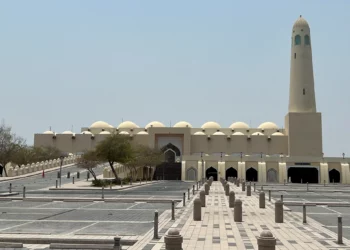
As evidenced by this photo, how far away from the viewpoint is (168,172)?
6091cm

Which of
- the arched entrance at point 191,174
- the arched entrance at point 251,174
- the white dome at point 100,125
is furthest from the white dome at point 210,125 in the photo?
the arched entrance at point 191,174

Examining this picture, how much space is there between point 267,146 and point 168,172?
16929mm

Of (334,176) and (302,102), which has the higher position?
(302,102)

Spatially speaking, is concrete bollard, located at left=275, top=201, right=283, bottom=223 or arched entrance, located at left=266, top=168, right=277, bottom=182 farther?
arched entrance, located at left=266, top=168, right=277, bottom=182

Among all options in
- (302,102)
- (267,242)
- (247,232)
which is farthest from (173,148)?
(267,242)

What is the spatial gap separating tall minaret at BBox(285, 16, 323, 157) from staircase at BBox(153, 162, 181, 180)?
Result: 16.0m

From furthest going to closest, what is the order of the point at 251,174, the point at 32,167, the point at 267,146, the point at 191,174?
the point at 267,146 < the point at 251,174 < the point at 191,174 < the point at 32,167

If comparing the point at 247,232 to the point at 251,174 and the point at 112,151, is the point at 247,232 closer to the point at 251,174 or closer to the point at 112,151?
the point at 112,151

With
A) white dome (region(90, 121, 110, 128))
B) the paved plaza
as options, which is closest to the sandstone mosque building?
white dome (region(90, 121, 110, 128))

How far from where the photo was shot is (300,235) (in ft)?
35.9

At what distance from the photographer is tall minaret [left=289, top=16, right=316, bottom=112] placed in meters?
60.2

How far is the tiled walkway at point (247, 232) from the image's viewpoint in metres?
9.52

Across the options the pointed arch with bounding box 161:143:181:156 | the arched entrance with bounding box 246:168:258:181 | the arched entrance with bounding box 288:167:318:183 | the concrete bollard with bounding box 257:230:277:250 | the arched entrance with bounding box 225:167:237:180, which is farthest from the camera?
the pointed arch with bounding box 161:143:181:156

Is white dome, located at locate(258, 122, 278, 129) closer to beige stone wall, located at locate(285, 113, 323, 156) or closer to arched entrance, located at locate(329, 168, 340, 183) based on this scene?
beige stone wall, located at locate(285, 113, 323, 156)
